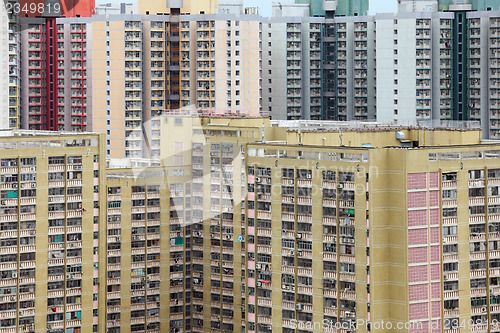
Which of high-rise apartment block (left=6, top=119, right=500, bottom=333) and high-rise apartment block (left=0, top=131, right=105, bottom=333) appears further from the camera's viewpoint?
high-rise apartment block (left=0, top=131, right=105, bottom=333)

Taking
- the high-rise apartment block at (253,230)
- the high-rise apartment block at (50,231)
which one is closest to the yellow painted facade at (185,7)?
the high-rise apartment block at (253,230)

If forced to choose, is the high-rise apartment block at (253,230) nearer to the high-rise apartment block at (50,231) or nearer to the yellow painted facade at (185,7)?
the high-rise apartment block at (50,231)

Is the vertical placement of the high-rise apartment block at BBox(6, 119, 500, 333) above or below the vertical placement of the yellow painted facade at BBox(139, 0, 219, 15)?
below

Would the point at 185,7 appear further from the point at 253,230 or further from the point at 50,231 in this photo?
the point at 253,230

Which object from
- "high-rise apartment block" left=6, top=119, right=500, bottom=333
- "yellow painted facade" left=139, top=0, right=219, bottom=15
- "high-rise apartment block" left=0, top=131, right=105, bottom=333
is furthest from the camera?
"yellow painted facade" left=139, top=0, right=219, bottom=15

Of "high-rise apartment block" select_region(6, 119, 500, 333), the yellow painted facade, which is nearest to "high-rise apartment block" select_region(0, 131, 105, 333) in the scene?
"high-rise apartment block" select_region(6, 119, 500, 333)

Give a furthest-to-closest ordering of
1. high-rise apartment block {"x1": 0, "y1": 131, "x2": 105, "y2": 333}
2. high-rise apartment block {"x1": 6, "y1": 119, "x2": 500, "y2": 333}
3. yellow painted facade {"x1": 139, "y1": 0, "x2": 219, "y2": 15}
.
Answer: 1. yellow painted facade {"x1": 139, "y1": 0, "x2": 219, "y2": 15}
2. high-rise apartment block {"x1": 0, "y1": 131, "x2": 105, "y2": 333}
3. high-rise apartment block {"x1": 6, "y1": 119, "x2": 500, "y2": 333}

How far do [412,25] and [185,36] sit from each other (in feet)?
59.9

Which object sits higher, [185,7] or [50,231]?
[185,7]

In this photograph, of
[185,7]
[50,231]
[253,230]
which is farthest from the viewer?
[185,7]

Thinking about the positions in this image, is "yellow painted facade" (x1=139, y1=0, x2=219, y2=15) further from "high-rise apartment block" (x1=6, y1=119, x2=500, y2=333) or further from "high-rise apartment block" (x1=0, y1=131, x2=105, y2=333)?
"high-rise apartment block" (x1=0, y1=131, x2=105, y2=333)

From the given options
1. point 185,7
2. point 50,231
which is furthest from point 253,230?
point 185,7

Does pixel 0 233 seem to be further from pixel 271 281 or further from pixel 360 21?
pixel 360 21

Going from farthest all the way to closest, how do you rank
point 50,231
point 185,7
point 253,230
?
point 185,7 → point 50,231 → point 253,230
